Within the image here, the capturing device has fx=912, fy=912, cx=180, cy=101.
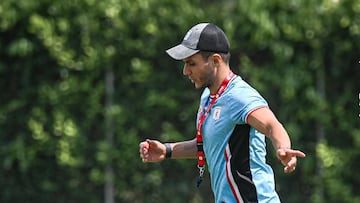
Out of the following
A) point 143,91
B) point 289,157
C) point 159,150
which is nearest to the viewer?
point 289,157

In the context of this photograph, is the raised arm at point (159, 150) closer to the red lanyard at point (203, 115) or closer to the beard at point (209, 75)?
the red lanyard at point (203, 115)

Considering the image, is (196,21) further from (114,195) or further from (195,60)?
(195,60)

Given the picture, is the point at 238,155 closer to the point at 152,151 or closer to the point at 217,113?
the point at 217,113

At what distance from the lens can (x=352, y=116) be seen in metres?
8.80

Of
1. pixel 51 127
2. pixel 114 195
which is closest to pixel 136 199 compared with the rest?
pixel 114 195

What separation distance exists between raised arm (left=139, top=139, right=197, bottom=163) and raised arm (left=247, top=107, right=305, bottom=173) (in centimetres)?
87

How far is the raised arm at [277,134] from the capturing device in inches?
176

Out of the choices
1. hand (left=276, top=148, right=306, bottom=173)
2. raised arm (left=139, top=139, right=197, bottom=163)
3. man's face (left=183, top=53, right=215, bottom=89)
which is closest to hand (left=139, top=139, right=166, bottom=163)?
raised arm (left=139, top=139, right=197, bottom=163)

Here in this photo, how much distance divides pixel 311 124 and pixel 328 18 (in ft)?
3.57

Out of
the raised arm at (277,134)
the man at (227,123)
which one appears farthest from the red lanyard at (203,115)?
the raised arm at (277,134)

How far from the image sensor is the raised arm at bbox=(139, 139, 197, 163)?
5.48 m

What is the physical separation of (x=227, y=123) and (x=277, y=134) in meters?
0.39

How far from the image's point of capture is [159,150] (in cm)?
553

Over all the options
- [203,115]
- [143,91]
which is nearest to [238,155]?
[203,115]
